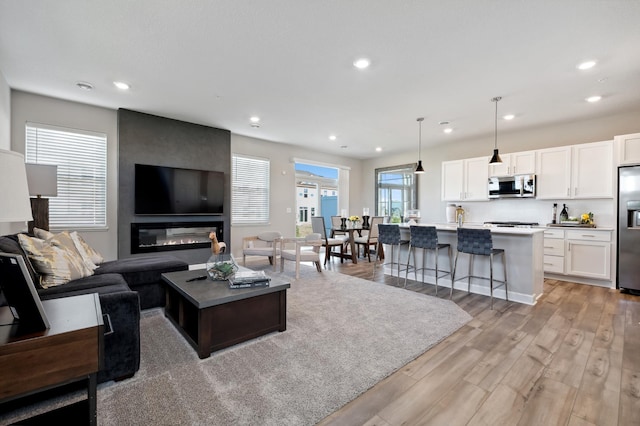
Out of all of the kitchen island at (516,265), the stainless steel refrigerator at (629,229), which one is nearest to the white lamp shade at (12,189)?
the kitchen island at (516,265)

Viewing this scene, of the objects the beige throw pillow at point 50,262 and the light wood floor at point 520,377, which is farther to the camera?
the beige throw pillow at point 50,262

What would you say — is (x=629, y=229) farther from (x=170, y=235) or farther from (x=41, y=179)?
(x=41, y=179)

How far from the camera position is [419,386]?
192 centimetres

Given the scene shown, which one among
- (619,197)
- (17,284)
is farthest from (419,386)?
(619,197)

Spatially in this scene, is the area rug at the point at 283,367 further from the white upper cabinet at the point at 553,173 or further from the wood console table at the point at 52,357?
the white upper cabinet at the point at 553,173

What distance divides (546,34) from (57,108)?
6.16m

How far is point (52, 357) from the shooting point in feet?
3.47

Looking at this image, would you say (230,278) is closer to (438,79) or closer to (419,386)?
(419,386)

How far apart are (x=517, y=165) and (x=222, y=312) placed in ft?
18.7

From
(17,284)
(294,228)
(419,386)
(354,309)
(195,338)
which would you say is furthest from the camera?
(294,228)

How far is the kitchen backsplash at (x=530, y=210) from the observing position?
4727 millimetres

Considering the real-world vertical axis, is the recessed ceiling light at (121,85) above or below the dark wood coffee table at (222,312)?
above

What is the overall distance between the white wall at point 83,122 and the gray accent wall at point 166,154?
0.11 meters

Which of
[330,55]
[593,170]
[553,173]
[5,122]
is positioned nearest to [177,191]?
[5,122]
